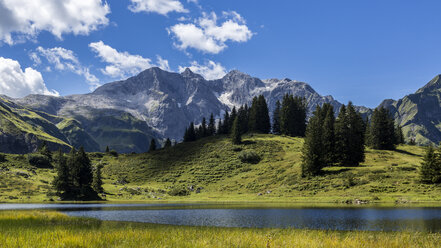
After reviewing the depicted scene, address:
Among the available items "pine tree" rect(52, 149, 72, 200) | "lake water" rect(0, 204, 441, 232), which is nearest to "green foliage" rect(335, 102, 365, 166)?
"lake water" rect(0, 204, 441, 232)

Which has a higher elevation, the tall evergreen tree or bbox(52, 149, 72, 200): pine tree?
the tall evergreen tree

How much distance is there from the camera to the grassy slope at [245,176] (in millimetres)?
71125

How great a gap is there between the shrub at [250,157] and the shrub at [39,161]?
84.4 m

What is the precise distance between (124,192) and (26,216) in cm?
7524

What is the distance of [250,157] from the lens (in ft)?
416

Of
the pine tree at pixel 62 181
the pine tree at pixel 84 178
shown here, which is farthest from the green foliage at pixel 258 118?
the pine tree at pixel 62 181

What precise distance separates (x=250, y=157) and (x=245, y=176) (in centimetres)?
1692

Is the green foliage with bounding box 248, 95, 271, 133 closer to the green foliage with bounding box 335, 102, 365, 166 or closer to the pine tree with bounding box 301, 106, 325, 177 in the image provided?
the green foliage with bounding box 335, 102, 365, 166

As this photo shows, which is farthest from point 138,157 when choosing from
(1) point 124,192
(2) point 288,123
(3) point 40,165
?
(2) point 288,123

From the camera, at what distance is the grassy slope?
71.1m

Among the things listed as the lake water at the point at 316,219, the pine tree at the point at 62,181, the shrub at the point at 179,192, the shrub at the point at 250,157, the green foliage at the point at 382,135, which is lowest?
the shrub at the point at 179,192

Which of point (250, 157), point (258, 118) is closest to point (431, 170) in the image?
point (250, 157)

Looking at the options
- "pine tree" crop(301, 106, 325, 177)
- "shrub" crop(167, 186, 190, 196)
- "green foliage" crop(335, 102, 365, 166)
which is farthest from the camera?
"shrub" crop(167, 186, 190, 196)

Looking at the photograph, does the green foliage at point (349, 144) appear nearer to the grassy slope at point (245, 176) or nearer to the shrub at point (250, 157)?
the grassy slope at point (245, 176)
